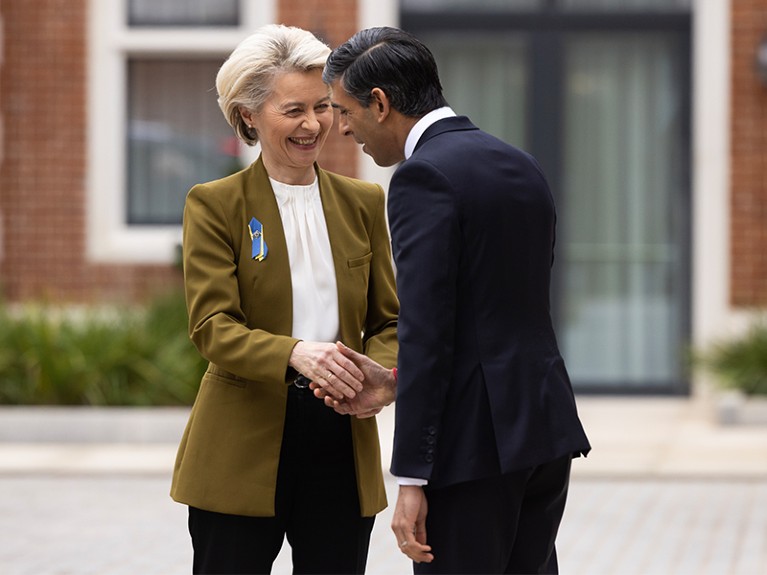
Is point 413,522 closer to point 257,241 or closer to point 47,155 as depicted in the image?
point 257,241

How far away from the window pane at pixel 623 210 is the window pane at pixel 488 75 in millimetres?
464

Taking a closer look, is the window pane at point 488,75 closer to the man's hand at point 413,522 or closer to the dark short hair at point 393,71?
the dark short hair at point 393,71

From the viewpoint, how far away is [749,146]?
44.9 feet

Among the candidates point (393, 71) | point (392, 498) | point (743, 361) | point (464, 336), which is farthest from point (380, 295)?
point (743, 361)

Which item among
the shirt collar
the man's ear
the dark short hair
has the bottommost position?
the shirt collar

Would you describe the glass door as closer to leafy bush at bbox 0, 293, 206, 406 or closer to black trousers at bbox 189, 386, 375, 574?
leafy bush at bbox 0, 293, 206, 406

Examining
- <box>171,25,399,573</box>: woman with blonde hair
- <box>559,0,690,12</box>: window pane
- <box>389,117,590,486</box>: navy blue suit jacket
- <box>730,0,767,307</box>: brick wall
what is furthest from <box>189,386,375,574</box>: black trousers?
<box>559,0,690,12</box>: window pane

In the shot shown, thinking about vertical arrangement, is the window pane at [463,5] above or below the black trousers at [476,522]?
above

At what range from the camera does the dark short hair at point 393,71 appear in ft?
10.9

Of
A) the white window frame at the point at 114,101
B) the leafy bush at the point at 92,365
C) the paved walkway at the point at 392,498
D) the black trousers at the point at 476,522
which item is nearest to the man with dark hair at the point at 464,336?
the black trousers at the point at 476,522

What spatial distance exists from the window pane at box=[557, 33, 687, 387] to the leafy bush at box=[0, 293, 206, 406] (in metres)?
4.29

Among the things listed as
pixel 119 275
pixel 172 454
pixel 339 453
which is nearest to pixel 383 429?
pixel 172 454

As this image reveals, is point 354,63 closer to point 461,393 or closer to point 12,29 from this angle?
point 461,393

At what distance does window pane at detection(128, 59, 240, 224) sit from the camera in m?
14.7
